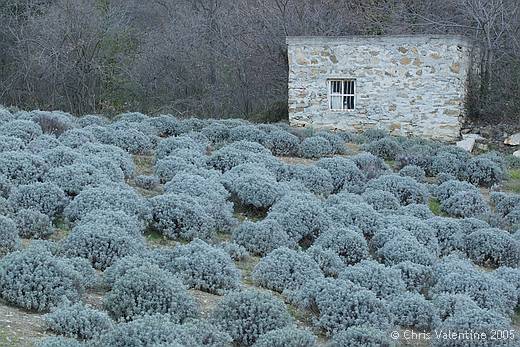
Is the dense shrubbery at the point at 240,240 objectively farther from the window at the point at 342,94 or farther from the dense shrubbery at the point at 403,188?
the window at the point at 342,94

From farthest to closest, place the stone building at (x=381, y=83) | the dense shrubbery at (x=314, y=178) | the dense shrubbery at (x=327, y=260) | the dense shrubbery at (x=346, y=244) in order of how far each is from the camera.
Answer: the stone building at (x=381, y=83) → the dense shrubbery at (x=314, y=178) → the dense shrubbery at (x=346, y=244) → the dense shrubbery at (x=327, y=260)

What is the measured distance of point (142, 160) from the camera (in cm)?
1231

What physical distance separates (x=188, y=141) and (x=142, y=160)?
95 cm

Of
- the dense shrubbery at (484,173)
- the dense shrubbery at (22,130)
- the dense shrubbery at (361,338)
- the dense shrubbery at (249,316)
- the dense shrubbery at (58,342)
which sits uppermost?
the dense shrubbery at (58,342)

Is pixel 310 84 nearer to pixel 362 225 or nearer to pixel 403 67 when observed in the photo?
pixel 403 67

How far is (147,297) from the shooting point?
6.21 meters

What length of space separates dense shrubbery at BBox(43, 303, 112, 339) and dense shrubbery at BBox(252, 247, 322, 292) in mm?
2164

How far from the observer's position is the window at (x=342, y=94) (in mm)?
19438

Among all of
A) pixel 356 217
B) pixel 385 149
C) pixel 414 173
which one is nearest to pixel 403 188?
pixel 414 173

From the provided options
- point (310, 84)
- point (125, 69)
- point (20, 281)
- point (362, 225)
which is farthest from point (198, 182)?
point (125, 69)

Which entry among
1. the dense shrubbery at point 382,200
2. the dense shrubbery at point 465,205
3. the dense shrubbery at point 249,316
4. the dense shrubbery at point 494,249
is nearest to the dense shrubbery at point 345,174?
the dense shrubbery at point 382,200

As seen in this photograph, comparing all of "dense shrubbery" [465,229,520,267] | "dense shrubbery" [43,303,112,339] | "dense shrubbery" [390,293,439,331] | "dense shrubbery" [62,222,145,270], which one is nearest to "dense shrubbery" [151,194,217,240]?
"dense shrubbery" [62,222,145,270]

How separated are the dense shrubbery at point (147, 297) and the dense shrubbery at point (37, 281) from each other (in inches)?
14.6

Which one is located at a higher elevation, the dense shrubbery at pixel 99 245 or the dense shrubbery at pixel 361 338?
the dense shrubbery at pixel 99 245
